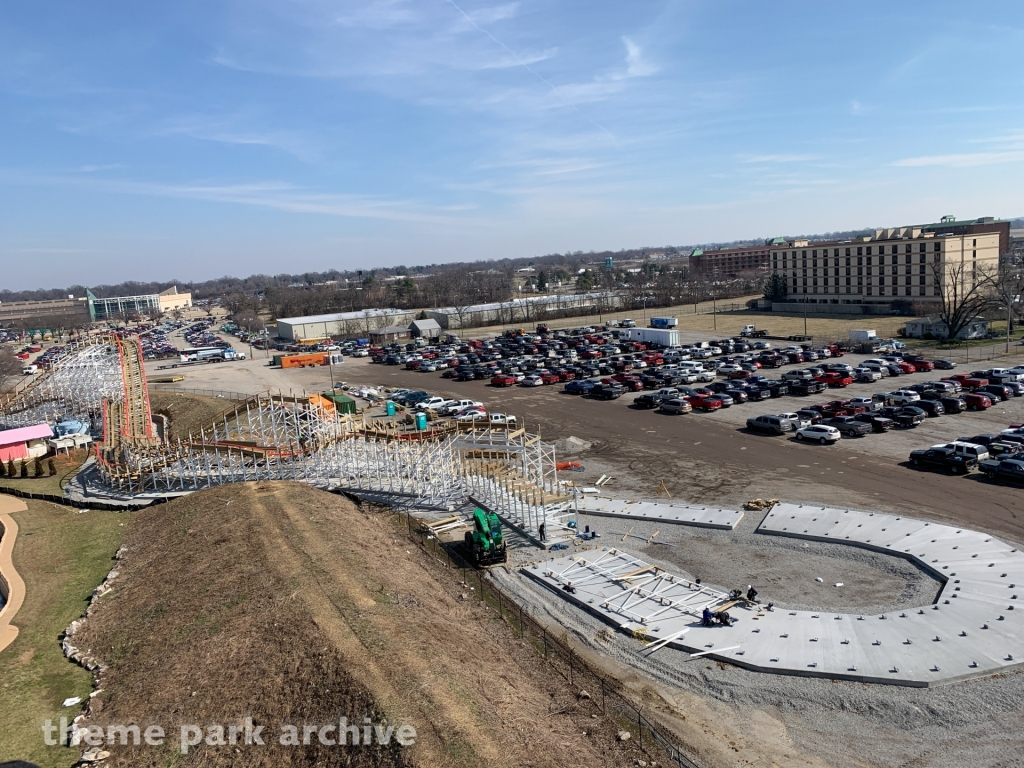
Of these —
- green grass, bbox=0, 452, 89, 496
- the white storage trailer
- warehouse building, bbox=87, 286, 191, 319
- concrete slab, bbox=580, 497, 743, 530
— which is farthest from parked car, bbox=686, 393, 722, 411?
warehouse building, bbox=87, 286, 191, 319

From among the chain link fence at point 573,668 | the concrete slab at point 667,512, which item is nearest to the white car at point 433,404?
the concrete slab at point 667,512

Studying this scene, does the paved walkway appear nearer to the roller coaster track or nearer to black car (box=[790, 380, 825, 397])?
the roller coaster track

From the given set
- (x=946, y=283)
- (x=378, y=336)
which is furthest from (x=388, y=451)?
(x=946, y=283)

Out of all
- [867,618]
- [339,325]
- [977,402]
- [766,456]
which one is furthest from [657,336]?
[867,618]

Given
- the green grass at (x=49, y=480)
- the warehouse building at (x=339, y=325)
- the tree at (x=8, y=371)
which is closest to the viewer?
the green grass at (x=49, y=480)

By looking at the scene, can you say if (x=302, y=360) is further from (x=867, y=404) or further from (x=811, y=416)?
(x=867, y=404)

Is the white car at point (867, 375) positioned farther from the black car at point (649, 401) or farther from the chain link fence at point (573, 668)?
the chain link fence at point (573, 668)
